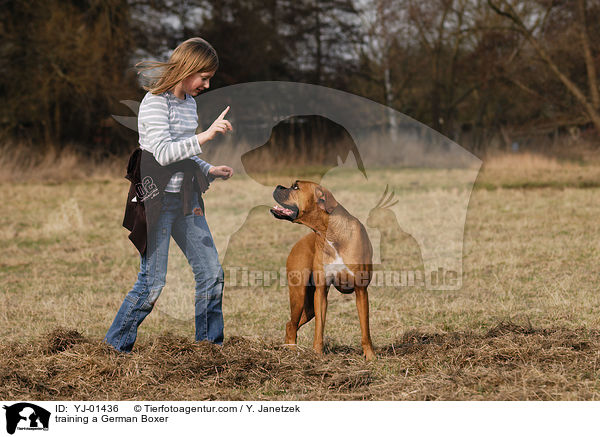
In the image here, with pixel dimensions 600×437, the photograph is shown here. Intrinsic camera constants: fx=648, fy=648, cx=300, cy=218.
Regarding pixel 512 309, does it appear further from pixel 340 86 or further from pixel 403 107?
pixel 403 107

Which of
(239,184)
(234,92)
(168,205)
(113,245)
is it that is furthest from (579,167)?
(168,205)

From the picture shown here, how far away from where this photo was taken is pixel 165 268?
15.2 feet

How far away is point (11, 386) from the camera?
409cm

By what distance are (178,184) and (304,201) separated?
89 cm

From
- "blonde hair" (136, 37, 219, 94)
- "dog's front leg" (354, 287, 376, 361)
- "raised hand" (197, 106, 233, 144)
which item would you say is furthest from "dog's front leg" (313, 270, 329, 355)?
"blonde hair" (136, 37, 219, 94)

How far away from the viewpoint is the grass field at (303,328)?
161 inches

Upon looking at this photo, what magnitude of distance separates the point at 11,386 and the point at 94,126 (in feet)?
70.2

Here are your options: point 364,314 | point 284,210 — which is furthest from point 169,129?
point 364,314

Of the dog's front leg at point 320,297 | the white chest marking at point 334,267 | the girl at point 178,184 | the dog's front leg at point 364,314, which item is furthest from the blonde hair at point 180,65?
the dog's front leg at point 364,314

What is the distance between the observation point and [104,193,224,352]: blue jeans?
14.8 feet

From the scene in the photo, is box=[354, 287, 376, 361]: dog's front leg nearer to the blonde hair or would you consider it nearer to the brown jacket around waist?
the brown jacket around waist
